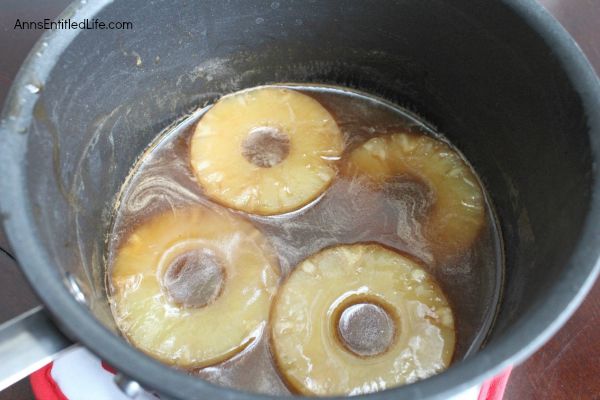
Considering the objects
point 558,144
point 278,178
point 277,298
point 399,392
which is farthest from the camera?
point 278,178

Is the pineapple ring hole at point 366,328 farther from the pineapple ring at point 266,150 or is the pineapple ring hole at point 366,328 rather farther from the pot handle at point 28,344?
the pot handle at point 28,344

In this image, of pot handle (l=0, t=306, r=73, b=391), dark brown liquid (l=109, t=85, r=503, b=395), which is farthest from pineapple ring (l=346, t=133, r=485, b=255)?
pot handle (l=0, t=306, r=73, b=391)

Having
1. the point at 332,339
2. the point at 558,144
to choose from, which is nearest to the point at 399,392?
the point at 332,339

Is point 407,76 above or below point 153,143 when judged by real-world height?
above

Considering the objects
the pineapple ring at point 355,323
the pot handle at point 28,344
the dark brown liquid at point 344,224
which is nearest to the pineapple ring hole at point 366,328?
the pineapple ring at point 355,323

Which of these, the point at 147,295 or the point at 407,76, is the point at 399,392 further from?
the point at 407,76

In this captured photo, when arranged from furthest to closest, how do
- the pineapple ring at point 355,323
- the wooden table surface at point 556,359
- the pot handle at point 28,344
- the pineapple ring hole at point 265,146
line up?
1. the pineapple ring hole at point 265,146
2. the wooden table surface at point 556,359
3. the pineapple ring at point 355,323
4. the pot handle at point 28,344

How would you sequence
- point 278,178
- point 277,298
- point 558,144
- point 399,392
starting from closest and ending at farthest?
point 399,392 → point 558,144 → point 277,298 → point 278,178
